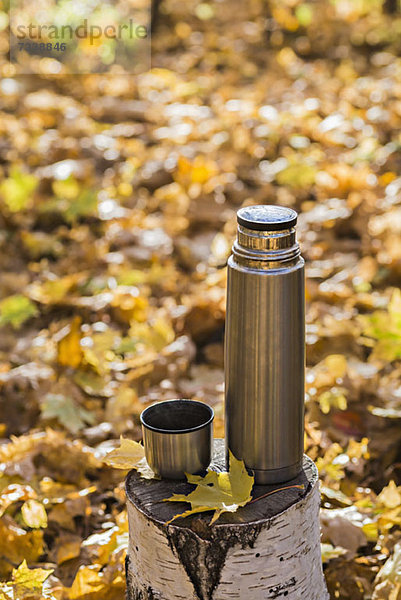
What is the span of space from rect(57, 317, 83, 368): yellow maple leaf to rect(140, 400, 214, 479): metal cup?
123cm

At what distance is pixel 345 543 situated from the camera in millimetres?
2072

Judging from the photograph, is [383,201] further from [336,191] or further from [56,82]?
[56,82]

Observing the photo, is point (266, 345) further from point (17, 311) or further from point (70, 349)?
point (17, 311)

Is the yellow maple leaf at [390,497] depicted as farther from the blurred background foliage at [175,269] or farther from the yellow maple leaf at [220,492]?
the yellow maple leaf at [220,492]

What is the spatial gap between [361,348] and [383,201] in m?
1.40

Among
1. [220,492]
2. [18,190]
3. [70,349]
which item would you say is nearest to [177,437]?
[220,492]

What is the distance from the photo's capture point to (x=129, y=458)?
1.73 metres

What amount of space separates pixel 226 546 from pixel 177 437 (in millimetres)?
238

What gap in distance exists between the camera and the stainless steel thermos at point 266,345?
4.97ft

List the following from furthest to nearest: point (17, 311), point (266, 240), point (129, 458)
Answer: point (17, 311), point (129, 458), point (266, 240)

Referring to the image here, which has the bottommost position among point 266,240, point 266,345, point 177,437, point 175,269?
point 175,269

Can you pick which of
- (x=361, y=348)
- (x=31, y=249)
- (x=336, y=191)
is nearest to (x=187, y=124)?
(x=336, y=191)

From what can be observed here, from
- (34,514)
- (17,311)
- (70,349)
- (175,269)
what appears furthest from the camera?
(175,269)

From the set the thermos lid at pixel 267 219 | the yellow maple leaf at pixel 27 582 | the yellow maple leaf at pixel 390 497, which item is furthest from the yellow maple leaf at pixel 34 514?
the thermos lid at pixel 267 219
